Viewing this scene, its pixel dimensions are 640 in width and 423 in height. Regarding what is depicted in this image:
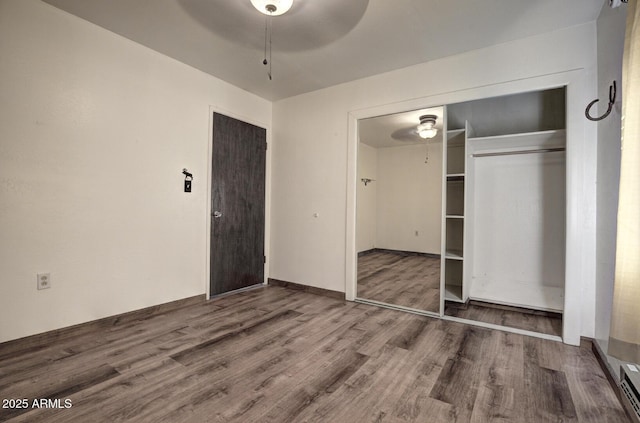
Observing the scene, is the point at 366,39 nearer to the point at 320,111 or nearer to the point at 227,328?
the point at 320,111

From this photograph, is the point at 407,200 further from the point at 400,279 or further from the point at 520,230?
the point at 520,230

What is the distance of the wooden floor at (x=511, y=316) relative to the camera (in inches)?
110

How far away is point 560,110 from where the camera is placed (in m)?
3.18

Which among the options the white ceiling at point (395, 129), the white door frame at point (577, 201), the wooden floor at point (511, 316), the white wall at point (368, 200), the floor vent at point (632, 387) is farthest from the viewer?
the white wall at point (368, 200)

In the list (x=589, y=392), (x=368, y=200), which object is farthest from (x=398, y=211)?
(x=589, y=392)

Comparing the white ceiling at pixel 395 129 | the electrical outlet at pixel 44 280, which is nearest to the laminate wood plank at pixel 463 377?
the white ceiling at pixel 395 129

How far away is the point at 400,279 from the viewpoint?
4.30 meters

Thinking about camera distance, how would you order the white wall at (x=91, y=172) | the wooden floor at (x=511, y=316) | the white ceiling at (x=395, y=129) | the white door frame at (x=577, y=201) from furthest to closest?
the white ceiling at (x=395, y=129)
the wooden floor at (x=511, y=316)
the white door frame at (x=577, y=201)
the white wall at (x=91, y=172)

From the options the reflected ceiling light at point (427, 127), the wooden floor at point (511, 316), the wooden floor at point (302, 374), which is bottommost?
the wooden floor at point (302, 374)

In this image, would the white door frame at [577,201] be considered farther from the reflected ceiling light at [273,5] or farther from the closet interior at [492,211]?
the reflected ceiling light at [273,5]

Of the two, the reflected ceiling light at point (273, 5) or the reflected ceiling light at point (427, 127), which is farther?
the reflected ceiling light at point (427, 127)

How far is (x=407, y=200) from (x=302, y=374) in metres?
3.22

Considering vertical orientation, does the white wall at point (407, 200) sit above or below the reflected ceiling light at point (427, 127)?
below

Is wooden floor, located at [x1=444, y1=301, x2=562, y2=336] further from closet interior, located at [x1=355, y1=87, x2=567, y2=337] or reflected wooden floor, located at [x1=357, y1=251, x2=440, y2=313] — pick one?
reflected wooden floor, located at [x1=357, y1=251, x2=440, y2=313]
